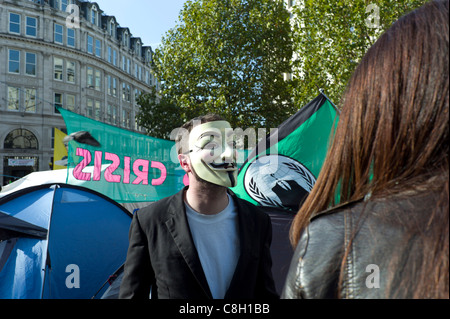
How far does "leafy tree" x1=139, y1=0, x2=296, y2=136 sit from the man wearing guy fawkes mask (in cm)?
1354

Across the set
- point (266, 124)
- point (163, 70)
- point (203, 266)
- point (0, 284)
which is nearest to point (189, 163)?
point (203, 266)

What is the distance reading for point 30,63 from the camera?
114 feet

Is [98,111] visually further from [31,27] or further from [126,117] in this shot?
[31,27]

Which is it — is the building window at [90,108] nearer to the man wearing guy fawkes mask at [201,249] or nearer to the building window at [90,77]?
the building window at [90,77]

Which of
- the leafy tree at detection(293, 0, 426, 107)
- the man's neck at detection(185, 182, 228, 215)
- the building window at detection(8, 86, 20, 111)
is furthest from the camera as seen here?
the building window at detection(8, 86, 20, 111)

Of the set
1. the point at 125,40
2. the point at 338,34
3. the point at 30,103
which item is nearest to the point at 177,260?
the point at 338,34

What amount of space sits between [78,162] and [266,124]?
11865 millimetres

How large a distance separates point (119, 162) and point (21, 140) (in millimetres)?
31634

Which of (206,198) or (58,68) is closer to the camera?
(206,198)

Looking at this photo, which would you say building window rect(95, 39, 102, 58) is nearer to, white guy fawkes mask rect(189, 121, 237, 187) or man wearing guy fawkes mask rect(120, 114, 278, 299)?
white guy fawkes mask rect(189, 121, 237, 187)

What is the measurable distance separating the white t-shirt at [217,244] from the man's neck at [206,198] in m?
0.03

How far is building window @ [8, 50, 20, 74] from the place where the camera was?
111ft

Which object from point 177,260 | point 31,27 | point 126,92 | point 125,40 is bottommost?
point 177,260

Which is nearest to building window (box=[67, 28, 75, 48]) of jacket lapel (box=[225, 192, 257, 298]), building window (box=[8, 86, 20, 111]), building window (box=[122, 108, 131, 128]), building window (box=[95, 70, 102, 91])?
building window (box=[95, 70, 102, 91])
